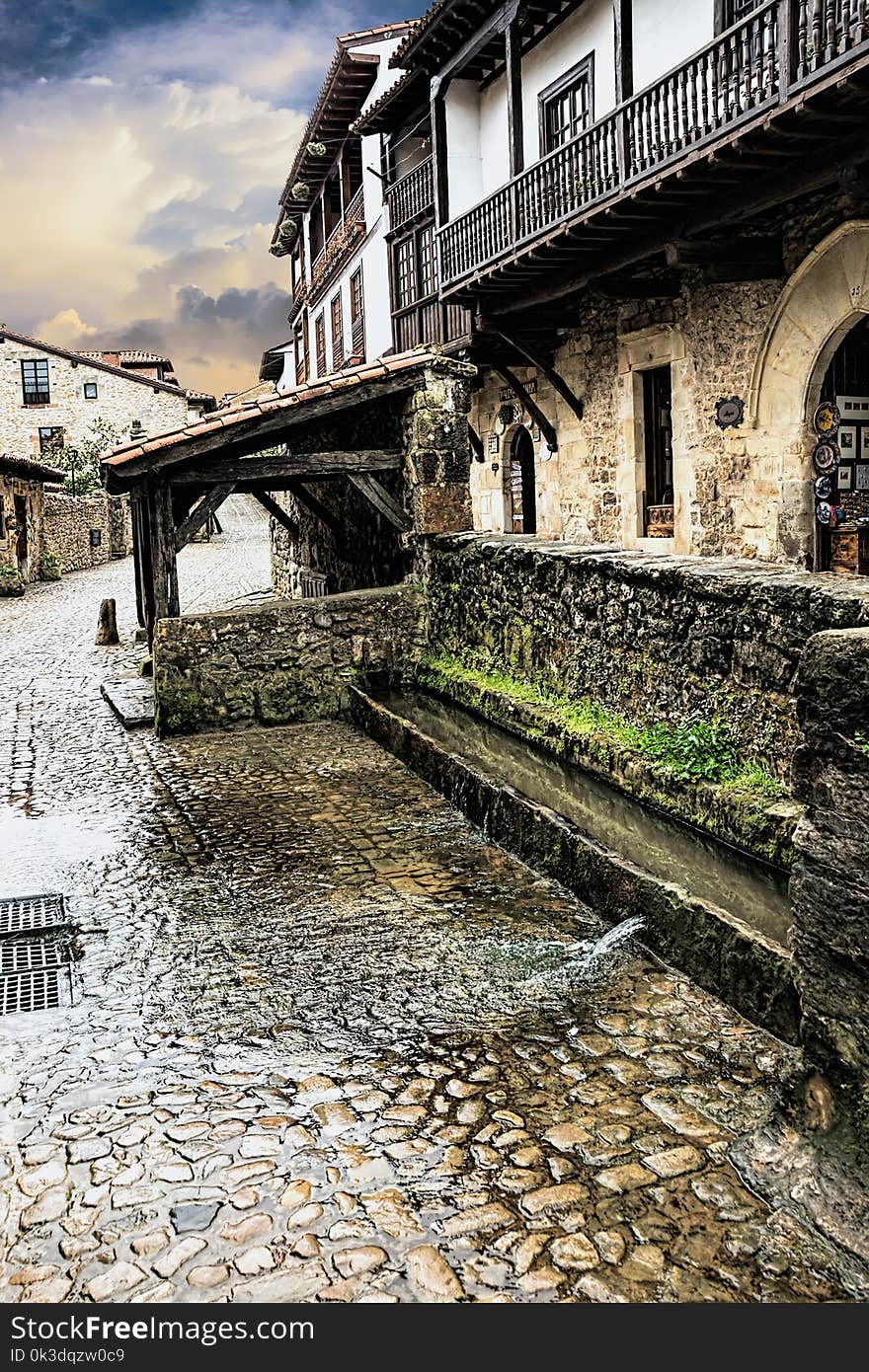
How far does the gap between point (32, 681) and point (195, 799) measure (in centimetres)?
611

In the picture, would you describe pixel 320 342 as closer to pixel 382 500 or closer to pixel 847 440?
pixel 382 500

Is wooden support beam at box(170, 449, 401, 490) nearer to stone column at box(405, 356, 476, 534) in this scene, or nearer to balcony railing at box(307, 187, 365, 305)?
stone column at box(405, 356, 476, 534)

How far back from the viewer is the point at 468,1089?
362cm

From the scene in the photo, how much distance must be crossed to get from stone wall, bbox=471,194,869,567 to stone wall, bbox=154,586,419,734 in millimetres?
4072

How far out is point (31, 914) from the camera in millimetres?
5406

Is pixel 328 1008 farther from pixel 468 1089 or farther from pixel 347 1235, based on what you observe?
pixel 347 1235

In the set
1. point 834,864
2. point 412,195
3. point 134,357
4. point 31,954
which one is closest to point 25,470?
point 412,195

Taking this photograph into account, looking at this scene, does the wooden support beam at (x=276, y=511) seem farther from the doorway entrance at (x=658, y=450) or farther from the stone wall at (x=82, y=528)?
the stone wall at (x=82, y=528)

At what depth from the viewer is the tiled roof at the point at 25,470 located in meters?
23.7

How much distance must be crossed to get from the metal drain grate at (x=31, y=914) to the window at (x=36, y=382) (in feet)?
143

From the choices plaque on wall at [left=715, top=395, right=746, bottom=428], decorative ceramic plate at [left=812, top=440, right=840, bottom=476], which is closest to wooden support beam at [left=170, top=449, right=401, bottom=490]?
plaque on wall at [left=715, top=395, right=746, bottom=428]

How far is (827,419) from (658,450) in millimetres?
3570
